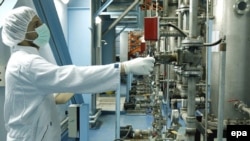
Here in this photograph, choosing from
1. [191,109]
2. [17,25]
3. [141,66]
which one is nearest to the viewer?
[191,109]

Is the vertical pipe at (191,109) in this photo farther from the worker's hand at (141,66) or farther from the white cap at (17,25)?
the white cap at (17,25)

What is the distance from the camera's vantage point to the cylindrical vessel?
51.5 inches

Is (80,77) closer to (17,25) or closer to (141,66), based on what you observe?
(141,66)

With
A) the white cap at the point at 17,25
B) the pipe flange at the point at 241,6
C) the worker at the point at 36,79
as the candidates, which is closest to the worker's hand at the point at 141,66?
the worker at the point at 36,79

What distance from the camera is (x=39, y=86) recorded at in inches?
51.6

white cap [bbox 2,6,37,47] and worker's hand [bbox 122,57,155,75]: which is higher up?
white cap [bbox 2,6,37,47]

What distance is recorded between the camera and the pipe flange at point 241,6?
4.23 ft

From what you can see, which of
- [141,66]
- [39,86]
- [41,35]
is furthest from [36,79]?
[141,66]

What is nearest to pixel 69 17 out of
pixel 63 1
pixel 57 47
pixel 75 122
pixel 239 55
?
pixel 63 1

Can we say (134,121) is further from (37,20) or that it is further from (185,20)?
(37,20)

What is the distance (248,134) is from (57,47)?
2.20m

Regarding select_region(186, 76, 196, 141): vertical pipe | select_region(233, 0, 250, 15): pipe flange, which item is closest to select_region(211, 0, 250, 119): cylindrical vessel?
select_region(233, 0, 250, 15): pipe flange

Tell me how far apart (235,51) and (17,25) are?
1122mm

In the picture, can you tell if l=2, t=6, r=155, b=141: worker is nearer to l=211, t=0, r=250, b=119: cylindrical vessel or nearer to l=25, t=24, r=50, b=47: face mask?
l=25, t=24, r=50, b=47: face mask
